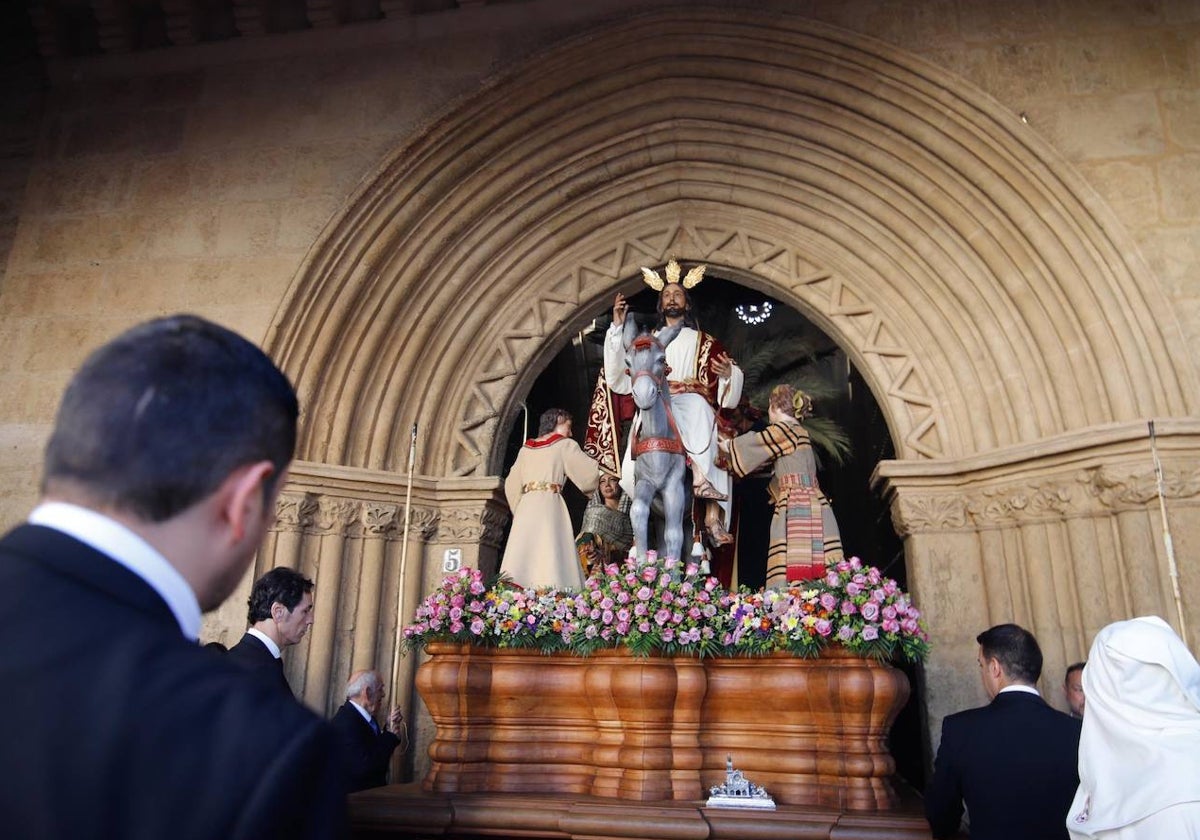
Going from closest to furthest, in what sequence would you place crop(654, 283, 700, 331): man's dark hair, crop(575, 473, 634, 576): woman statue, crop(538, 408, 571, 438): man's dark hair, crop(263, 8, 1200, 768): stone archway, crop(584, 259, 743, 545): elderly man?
crop(584, 259, 743, 545): elderly man → crop(263, 8, 1200, 768): stone archway → crop(654, 283, 700, 331): man's dark hair → crop(538, 408, 571, 438): man's dark hair → crop(575, 473, 634, 576): woman statue

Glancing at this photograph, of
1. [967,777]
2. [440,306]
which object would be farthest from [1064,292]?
[440,306]

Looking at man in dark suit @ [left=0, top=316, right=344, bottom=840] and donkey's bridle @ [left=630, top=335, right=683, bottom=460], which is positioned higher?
donkey's bridle @ [left=630, top=335, right=683, bottom=460]

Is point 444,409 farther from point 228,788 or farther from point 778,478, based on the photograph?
point 228,788

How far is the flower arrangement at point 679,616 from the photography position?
4.04 m

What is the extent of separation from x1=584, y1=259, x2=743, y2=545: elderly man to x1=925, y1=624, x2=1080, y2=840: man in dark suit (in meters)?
2.31

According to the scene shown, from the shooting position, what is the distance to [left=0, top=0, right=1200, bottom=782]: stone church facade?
5.38 m

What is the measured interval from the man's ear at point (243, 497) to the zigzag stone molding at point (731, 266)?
539 cm

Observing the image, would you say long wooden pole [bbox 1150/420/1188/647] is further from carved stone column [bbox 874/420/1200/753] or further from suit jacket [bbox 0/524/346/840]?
suit jacket [bbox 0/524/346/840]

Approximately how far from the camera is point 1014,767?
2.81 meters

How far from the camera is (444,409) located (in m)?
6.49

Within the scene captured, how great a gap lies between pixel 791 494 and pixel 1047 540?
1463mm

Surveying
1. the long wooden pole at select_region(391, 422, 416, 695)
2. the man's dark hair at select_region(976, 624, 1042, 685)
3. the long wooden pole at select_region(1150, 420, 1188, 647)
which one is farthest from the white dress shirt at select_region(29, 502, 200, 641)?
the long wooden pole at select_region(1150, 420, 1188, 647)

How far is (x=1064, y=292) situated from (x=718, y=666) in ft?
10.7

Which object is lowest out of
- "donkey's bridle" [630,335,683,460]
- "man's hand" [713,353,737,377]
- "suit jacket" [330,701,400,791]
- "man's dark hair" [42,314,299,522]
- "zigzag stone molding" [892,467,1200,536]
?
"suit jacket" [330,701,400,791]
